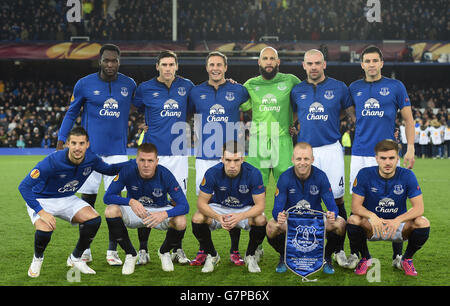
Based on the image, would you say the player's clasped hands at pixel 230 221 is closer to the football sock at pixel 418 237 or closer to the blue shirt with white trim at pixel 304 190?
the blue shirt with white trim at pixel 304 190

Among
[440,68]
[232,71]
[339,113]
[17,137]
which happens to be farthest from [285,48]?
[339,113]

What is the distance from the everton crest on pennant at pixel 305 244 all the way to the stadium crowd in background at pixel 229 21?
22.2 meters

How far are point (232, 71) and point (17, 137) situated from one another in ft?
36.7

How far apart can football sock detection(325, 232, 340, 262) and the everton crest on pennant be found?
0.33 m

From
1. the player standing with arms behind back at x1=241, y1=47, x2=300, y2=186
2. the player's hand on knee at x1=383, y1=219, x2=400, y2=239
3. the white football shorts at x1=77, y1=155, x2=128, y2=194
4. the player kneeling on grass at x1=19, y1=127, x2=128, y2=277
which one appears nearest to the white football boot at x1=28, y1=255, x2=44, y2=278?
the player kneeling on grass at x1=19, y1=127, x2=128, y2=277

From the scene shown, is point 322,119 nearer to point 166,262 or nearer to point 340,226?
point 340,226

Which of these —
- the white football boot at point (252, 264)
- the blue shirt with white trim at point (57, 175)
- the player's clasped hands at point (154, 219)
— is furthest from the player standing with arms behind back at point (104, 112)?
the white football boot at point (252, 264)

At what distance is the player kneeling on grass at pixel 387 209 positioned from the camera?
473cm

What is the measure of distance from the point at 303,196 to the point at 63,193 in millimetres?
2322

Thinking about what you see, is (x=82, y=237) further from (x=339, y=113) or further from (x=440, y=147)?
(x=440, y=147)

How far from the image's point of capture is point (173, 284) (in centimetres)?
455

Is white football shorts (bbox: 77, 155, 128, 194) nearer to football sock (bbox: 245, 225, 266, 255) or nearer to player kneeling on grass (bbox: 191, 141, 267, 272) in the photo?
player kneeling on grass (bbox: 191, 141, 267, 272)

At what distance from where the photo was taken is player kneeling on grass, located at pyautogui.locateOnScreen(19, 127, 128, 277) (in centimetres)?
480
